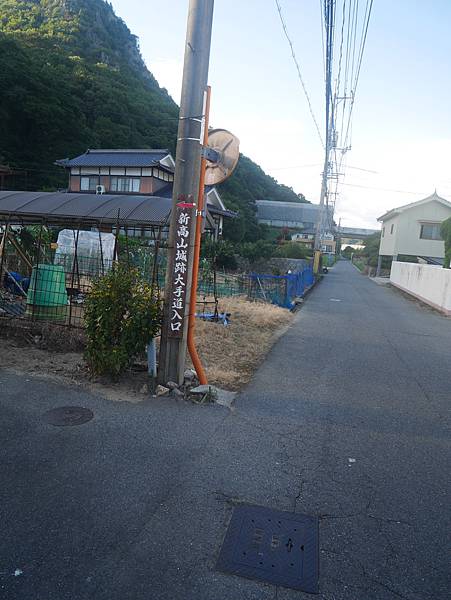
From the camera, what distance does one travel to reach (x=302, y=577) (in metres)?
2.42

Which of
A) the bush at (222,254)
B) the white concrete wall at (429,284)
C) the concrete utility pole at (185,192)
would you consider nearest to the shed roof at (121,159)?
the bush at (222,254)

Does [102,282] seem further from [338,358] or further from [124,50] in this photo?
[124,50]

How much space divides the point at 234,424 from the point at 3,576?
8.24ft

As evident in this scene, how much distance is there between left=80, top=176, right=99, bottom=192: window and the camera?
32.2m

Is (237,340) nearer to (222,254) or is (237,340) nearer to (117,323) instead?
(117,323)

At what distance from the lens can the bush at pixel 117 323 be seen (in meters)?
5.01

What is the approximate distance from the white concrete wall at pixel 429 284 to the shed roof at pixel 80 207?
37.3ft

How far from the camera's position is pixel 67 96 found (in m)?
39.4

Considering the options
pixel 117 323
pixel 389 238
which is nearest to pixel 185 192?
pixel 117 323

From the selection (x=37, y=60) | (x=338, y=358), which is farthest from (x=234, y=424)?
(x=37, y=60)

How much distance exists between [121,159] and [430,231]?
74.8ft

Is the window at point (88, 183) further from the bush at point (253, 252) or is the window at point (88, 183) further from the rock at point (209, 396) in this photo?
the rock at point (209, 396)

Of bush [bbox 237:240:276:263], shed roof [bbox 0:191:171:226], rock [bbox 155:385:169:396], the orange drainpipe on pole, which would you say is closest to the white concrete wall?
bush [bbox 237:240:276:263]

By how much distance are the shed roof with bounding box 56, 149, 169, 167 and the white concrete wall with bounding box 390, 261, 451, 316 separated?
17.7 meters
